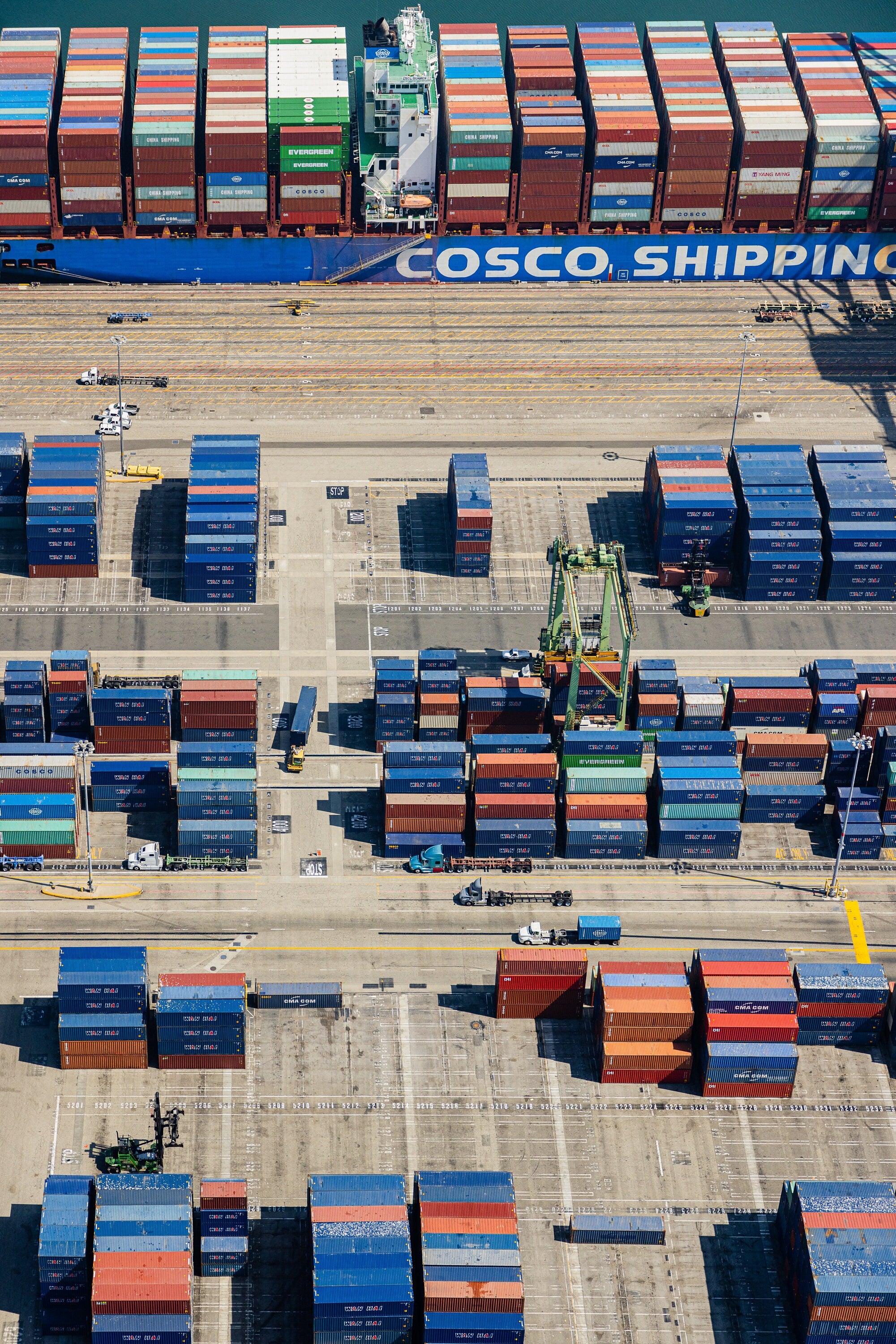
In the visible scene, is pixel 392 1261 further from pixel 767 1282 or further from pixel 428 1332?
pixel 767 1282

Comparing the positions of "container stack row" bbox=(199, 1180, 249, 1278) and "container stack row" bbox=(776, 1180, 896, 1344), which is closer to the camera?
"container stack row" bbox=(776, 1180, 896, 1344)

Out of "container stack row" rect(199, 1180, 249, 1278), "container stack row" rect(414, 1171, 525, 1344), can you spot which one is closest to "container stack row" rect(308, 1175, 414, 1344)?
"container stack row" rect(414, 1171, 525, 1344)

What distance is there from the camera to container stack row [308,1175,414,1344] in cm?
18925

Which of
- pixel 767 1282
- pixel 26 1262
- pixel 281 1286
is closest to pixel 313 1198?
pixel 281 1286

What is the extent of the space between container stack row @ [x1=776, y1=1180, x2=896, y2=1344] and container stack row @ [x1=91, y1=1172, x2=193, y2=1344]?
48.2m

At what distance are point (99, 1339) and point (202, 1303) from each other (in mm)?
9592

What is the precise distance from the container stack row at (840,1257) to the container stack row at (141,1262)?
48.2 meters

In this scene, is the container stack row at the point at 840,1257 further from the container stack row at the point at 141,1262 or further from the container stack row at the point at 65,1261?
the container stack row at the point at 65,1261

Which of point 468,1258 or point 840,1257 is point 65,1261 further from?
point 840,1257

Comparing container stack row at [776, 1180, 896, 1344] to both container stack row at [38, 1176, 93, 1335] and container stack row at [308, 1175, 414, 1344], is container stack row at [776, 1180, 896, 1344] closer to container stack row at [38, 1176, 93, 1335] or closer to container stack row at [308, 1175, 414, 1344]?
container stack row at [308, 1175, 414, 1344]

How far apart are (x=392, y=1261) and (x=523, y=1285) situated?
12014mm

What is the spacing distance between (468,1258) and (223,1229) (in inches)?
800

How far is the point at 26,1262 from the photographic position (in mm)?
197875

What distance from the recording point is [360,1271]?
19012 centimetres
